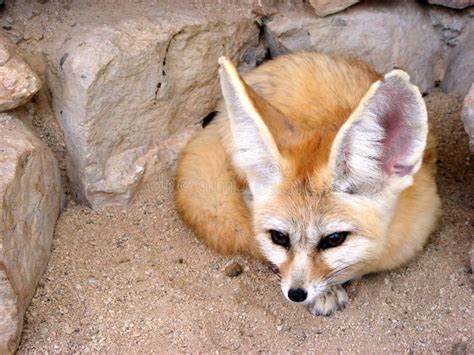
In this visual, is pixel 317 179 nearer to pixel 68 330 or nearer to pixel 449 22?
→ pixel 68 330

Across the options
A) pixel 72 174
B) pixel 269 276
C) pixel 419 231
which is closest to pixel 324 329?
pixel 269 276

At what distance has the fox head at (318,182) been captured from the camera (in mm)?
2535

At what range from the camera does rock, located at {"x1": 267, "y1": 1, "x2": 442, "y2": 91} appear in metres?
3.68

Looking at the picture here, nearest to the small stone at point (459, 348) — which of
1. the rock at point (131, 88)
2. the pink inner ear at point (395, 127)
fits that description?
the pink inner ear at point (395, 127)

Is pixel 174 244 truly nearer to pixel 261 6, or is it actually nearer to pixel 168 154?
pixel 168 154

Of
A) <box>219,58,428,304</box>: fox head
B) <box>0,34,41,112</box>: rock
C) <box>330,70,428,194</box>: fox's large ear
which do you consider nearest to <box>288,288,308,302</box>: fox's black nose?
<box>219,58,428,304</box>: fox head

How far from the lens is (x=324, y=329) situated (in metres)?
2.95

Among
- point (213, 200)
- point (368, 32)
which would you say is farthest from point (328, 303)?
point (368, 32)

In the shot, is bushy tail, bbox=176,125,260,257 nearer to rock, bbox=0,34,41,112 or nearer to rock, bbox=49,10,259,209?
rock, bbox=49,10,259,209

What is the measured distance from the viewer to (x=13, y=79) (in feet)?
9.70

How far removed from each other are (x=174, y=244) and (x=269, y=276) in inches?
19.4

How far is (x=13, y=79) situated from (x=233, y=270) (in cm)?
129

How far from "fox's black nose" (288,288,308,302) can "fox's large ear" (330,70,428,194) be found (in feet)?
1.37

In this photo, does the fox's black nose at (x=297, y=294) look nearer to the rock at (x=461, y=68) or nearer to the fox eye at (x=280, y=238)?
the fox eye at (x=280, y=238)
